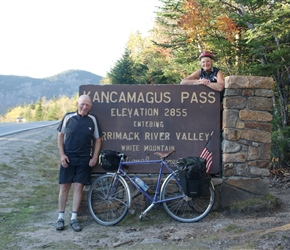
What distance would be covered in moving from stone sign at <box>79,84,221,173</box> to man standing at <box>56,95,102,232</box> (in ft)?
1.25

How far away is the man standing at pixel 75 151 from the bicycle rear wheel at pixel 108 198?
0.62 feet

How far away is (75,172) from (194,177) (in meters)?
1.70

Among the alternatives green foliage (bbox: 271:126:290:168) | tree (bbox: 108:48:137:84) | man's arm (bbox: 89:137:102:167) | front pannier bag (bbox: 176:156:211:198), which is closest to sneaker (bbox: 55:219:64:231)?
man's arm (bbox: 89:137:102:167)

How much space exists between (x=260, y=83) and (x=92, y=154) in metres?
2.72

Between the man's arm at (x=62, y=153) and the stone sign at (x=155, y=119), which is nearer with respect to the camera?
the man's arm at (x=62, y=153)

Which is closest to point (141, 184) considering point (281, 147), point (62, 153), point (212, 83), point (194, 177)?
point (194, 177)

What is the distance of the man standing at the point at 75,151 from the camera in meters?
5.07

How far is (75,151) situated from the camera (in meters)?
5.08

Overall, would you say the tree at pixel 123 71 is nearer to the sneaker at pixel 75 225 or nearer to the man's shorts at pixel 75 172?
the man's shorts at pixel 75 172

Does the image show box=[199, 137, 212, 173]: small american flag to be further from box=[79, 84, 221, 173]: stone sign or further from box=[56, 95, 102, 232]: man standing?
box=[56, 95, 102, 232]: man standing

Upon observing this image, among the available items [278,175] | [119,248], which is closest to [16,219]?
[119,248]

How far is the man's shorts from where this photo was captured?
508 centimetres

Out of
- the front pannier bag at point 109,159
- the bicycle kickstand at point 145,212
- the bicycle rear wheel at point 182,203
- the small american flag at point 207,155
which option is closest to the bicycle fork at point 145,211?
the bicycle kickstand at point 145,212

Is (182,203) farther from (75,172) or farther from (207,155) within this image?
(75,172)
